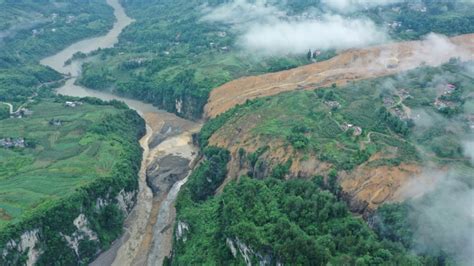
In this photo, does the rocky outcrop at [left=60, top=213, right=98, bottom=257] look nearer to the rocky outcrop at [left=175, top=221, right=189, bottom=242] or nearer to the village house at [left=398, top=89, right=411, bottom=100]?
the rocky outcrop at [left=175, top=221, right=189, bottom=242]

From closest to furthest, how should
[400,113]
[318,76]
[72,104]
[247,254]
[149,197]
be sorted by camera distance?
[247,254]
[400,113]
[149,197]
[318,76]
[72,104]

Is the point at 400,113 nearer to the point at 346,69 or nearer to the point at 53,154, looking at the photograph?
the point at 346,69

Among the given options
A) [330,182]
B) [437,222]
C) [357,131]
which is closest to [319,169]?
[330,182]

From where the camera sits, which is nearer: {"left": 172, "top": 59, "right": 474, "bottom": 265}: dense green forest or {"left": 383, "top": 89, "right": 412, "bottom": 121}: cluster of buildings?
{"left": 172, "top": 59, "right": 474, "bottom": 265}: dense green forest

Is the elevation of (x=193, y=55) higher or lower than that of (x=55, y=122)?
lower

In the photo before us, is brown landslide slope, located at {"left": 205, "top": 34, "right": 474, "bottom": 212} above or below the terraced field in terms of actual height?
below

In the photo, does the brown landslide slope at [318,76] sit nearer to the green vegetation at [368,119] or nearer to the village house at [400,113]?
the green vegetation at [368,119]

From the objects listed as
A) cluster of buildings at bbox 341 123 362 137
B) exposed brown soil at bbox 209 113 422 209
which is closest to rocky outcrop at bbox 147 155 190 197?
exposed brown soil at bbox 209 113 422 209

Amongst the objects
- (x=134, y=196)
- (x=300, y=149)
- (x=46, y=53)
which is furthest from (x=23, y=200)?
(x=46, y=53)
